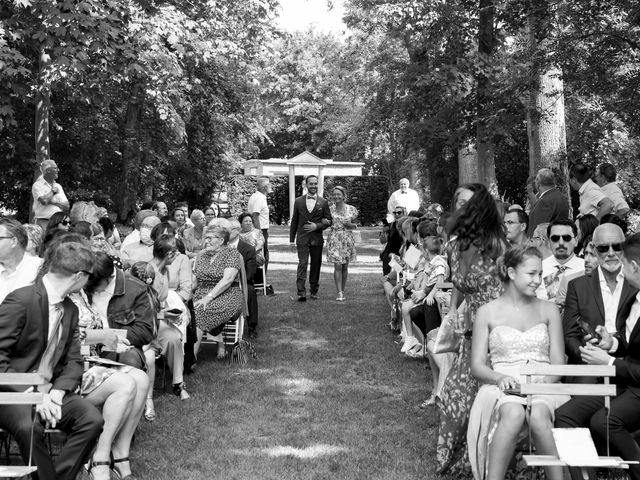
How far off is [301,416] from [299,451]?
95 centimetres

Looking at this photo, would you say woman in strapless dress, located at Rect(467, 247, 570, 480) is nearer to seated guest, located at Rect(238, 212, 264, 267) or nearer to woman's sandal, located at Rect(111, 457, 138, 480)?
woman's sandal, located at Rect(111, 457, 138, 480)

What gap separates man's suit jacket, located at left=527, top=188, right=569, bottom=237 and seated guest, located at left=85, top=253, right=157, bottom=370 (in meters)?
5.22

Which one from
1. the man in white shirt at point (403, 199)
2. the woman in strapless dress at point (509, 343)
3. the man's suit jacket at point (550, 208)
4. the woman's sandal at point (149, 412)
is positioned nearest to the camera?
the woman in strapless dress at point (509, 343)

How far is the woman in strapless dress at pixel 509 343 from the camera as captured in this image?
4992 mm

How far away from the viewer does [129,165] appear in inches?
987

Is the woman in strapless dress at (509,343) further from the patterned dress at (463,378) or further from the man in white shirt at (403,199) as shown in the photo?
the man in white shirt at (403,199)

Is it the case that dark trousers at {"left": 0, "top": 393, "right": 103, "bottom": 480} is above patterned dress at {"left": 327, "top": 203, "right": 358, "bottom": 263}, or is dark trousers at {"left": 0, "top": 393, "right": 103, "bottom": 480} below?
below

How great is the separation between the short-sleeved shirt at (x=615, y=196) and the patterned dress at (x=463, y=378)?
5699mm

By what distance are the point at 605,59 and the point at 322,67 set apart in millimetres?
47796

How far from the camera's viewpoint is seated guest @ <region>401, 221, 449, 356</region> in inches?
335

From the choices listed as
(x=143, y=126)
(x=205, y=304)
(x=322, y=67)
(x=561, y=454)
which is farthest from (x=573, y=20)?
(x=322, y=67)

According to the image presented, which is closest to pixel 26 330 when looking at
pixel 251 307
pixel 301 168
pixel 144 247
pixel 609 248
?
pixel 609 248

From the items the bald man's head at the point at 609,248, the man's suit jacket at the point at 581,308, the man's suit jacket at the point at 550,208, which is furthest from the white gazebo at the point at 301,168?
the man's suit jacket at the point at 581,308

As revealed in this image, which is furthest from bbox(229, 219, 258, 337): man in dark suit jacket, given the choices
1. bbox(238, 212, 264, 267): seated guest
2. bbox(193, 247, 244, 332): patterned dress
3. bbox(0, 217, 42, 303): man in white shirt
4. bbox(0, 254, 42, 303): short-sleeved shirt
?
bbox(0, 217, 42, 303): man in white shirt
